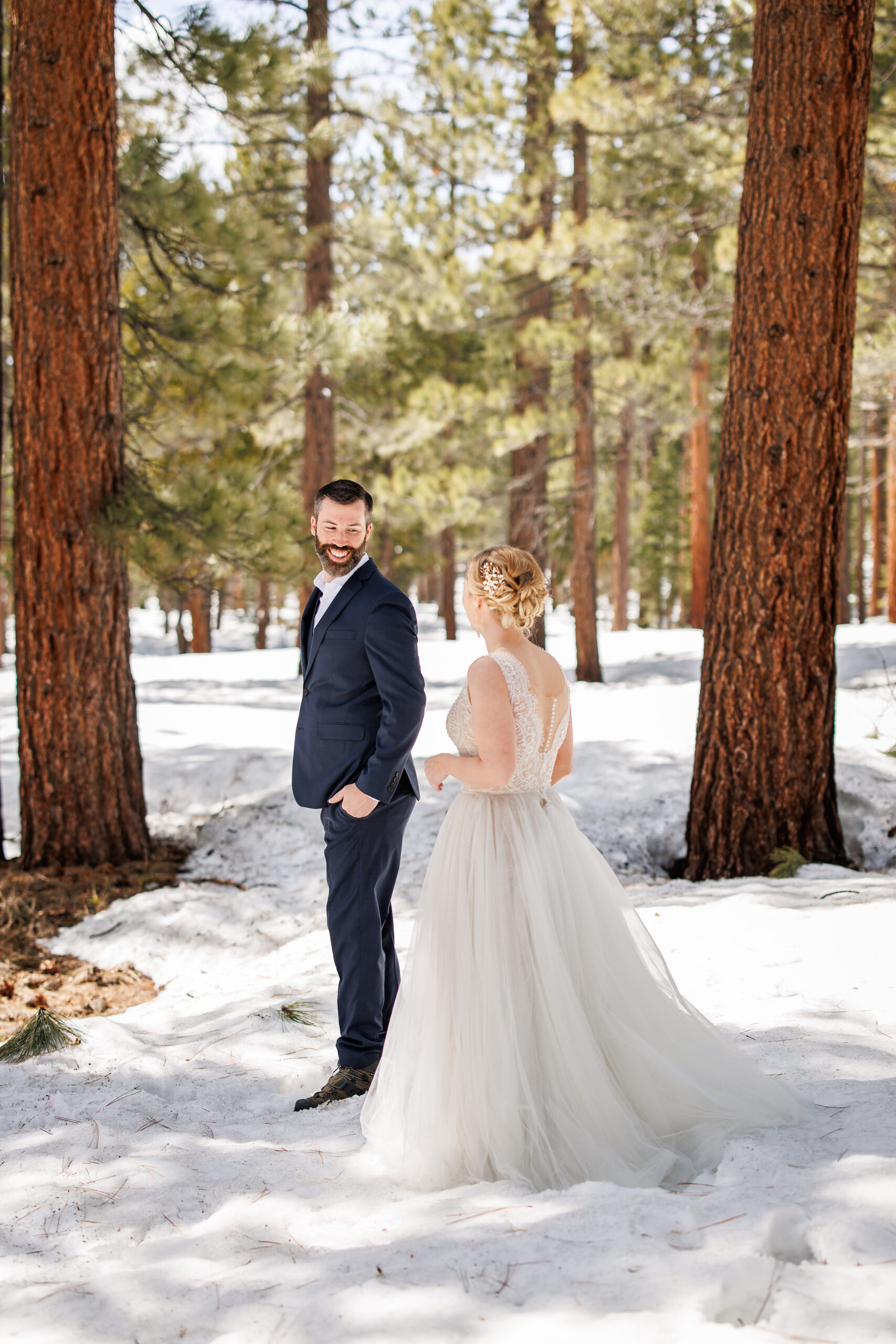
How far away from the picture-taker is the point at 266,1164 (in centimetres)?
267

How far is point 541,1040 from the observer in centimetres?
265

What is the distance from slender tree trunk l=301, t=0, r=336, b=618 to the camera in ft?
40.0

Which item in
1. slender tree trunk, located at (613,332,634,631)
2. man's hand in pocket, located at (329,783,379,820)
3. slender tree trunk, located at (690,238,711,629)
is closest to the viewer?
man's hand in pocket, located at (329,783,379,820)

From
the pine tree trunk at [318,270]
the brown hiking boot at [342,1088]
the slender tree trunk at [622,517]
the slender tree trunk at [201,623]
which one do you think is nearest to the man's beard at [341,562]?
the brown hiking boot at [342,1088]

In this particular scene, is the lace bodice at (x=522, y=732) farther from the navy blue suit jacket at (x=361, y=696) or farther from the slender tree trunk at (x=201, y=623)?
the slender tree trunk at (x=201, y=623)

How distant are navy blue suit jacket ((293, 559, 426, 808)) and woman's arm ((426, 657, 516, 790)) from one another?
0.96ft

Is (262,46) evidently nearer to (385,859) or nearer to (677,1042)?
(385,859)

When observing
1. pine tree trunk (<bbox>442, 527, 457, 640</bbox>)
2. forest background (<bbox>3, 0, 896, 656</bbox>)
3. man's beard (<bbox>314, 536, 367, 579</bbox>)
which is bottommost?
man's beard (<bbox>314, 536, 367, 579</bbox>)

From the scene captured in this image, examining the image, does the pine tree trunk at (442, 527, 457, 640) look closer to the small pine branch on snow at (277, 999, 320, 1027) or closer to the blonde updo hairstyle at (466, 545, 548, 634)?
the small pine branch on snow at (277, 999, 320, 1027)

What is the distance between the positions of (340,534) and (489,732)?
92cm

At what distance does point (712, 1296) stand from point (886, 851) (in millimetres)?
4729

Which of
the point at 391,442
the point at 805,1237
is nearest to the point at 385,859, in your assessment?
the point at 805,1237

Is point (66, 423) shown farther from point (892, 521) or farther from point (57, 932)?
point (892, 521)

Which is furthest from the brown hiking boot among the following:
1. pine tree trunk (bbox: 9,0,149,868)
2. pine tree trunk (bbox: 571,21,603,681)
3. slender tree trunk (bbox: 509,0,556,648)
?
pine tree trunk (bbox: 571,21,603,681)
